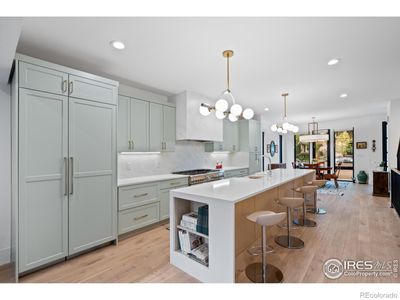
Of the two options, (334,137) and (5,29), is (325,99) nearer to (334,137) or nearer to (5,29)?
(334,137)

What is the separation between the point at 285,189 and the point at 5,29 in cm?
400

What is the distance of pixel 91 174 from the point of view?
97.6 inches

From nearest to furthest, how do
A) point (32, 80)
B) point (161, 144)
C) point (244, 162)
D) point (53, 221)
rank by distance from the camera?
1. point (32, 80)
2. point (53, 221)
3. point (161, 144)
4. point (244, 162)

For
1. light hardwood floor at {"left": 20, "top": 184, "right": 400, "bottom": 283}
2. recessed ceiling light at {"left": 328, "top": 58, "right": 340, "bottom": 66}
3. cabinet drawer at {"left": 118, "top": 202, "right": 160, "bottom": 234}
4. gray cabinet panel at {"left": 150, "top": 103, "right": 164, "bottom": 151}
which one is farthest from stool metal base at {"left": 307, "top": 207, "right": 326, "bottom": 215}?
gray cabinet panel at {"left": 150, "top": 103, "right": 164, "bottom": 151}

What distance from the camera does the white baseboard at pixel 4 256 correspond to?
91.2 inches

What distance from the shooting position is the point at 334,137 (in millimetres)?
8789

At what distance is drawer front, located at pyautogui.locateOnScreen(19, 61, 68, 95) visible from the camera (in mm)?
1995

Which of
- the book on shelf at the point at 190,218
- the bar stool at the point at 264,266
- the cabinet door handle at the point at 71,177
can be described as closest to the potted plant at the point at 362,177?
the bar stool at the point at 264,266

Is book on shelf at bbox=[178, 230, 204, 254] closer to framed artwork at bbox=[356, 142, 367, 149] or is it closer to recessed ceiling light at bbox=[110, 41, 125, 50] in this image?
recessed ceiling light at bbox=[110, 41, 125, 50]

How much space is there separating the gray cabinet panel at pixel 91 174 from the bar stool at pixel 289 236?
2.35m

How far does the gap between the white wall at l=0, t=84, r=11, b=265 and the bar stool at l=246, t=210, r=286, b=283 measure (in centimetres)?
A: 290

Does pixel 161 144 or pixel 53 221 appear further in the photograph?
pixel 161 144

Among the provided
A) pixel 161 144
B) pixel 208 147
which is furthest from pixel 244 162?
pixel 161 144

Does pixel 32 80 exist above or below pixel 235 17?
below
